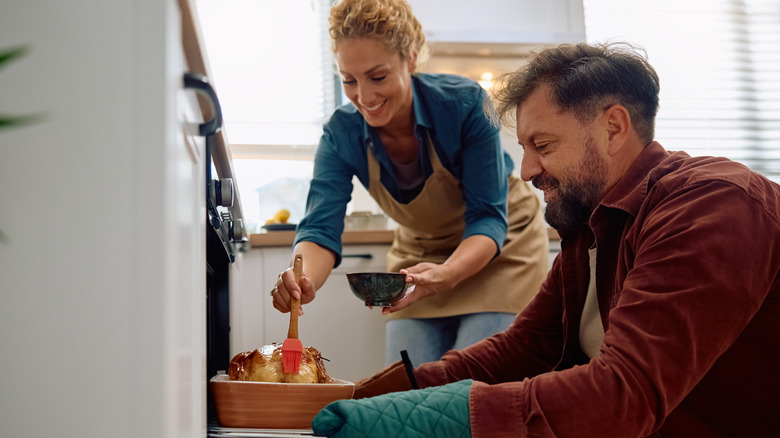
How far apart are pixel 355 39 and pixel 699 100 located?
2235mm

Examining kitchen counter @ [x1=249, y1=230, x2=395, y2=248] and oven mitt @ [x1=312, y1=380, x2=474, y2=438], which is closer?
oven mitt @ [x1=312, y1=380, x2=474, y2=438]

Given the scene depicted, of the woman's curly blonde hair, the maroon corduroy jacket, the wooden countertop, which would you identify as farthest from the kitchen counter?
the maroon corduroy jacket

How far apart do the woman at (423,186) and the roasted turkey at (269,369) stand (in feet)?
2.15

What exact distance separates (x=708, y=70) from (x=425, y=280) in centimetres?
240

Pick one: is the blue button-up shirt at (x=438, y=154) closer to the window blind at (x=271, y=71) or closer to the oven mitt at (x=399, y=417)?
the oven mitt at (x=399, y=417)

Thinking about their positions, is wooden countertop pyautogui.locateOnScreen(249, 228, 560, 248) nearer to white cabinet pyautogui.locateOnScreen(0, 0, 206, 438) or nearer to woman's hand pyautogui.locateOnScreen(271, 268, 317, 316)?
woman's hand pyautogui.locateOnScreen(271, 268, 317, 316)

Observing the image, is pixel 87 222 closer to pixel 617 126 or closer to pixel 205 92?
pixel 205 92

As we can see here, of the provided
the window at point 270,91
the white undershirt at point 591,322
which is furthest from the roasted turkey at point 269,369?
the window at point 270,91

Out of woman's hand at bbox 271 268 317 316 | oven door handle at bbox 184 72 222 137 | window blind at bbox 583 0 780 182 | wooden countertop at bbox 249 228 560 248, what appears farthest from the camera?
window blind at bbox 583 0 780 182

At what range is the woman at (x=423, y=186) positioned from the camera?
6.09 ft

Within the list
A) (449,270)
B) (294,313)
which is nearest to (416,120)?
(449,270)

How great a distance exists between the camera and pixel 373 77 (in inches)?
73.4

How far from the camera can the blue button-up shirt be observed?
1969 millimetres

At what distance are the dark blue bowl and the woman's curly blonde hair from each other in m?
0.68
